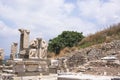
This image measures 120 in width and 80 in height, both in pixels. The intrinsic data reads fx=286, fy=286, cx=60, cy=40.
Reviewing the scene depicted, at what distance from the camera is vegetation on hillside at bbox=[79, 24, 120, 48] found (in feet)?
93.1

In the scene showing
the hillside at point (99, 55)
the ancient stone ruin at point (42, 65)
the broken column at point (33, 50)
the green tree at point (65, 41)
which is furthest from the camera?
the green tree at point (65, 41)

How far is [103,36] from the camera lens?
96.8 feet

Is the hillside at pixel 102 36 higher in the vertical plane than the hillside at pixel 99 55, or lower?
higher

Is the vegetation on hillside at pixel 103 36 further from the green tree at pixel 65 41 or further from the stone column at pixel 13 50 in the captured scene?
the stone column at pixel 13 50

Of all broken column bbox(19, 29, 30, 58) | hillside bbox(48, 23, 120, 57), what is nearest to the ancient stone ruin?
broken column bbox(19, 29, 30, 58)

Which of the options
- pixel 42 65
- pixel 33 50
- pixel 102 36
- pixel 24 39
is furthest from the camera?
pixel 102 36

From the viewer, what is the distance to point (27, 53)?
578 inches

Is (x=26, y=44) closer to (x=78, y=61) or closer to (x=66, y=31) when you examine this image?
(x=78, y=61)

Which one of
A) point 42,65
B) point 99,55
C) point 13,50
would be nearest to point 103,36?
point 99,55

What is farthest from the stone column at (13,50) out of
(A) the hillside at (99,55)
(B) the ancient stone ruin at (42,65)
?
(A) the hillside at (99,55)

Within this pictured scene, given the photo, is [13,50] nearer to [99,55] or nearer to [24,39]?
[99,55]

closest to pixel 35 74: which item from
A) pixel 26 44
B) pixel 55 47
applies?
pixel 26 44

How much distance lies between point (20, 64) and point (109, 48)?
13.0 metres

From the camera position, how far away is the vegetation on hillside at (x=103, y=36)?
28.4 m
